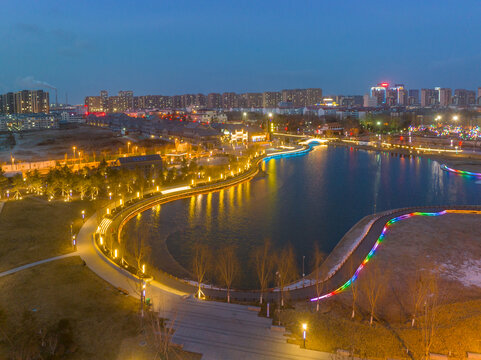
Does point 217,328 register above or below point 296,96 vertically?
below

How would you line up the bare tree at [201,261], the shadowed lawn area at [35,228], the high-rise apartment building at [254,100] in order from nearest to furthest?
the bare tree at [201,261] < the shadowed lawn area at [35,228] < the high-rise apartment building at [254,100]

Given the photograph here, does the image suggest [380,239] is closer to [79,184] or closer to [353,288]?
[353,288]

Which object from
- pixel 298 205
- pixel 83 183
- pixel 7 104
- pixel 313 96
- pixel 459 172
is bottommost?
pixel 298 205

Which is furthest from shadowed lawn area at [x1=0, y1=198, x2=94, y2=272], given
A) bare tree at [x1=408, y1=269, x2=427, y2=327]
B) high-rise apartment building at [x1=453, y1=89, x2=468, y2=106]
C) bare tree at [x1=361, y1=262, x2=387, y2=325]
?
high-rise apartment building at [x1=453, y1=89, x2=468, y2=106]

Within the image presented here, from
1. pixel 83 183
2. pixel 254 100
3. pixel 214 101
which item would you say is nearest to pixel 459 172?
pixel 83 183

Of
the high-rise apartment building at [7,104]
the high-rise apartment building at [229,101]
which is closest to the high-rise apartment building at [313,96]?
the high-rise apartment building at [229,101]

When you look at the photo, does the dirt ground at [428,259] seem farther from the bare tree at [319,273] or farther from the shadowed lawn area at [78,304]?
the shadowed lawn area at [78,304]

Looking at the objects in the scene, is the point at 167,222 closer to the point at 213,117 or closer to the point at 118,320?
the point at 118,320
